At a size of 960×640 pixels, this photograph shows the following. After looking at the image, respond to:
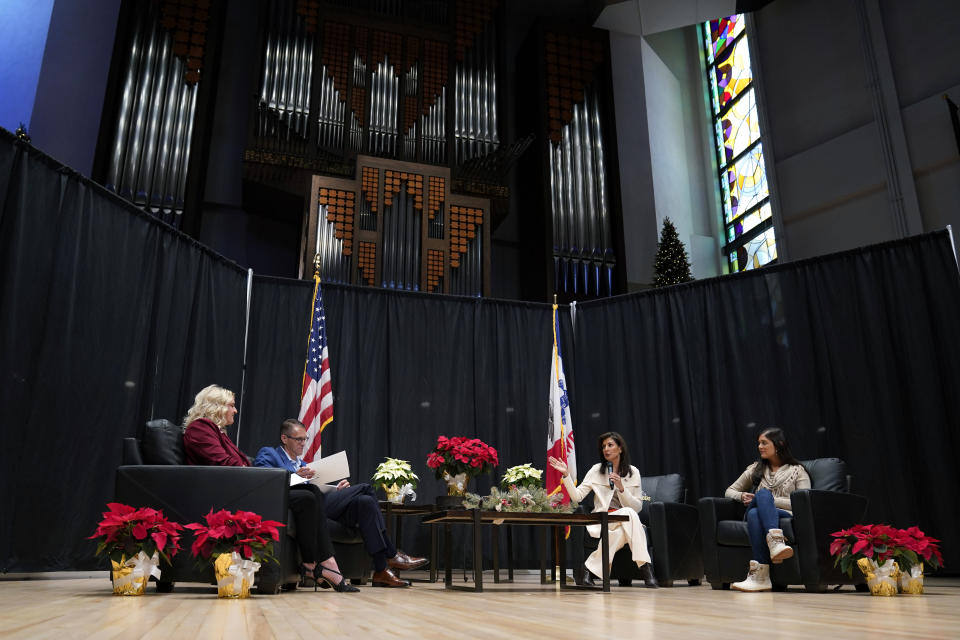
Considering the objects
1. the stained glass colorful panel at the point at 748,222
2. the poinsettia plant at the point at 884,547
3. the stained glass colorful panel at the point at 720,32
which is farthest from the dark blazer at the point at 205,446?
the stained glass colorful panel at the point at 720,32

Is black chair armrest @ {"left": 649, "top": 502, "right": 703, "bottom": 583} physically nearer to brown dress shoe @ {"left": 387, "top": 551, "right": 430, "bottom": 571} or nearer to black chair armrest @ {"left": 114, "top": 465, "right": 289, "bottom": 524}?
brown dress shoe @ {"left": 387, "top": 551, "right": 430, "bottom": 571}

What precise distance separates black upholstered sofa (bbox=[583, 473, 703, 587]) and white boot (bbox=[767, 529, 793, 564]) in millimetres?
744

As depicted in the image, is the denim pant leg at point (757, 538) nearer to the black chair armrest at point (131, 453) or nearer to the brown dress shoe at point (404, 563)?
the brown dress shoe at point (404, 563)

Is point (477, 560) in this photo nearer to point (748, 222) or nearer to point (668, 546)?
point (668, 546)

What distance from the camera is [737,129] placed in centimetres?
876

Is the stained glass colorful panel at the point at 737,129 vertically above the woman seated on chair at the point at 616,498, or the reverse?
the stained glass colorful panel at the point at 737,129

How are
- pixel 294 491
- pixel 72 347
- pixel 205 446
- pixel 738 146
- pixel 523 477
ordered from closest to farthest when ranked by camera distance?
pixel 205 446 < pixel 294 491 < pixel 72 347 < pixel 523 477 < pixel 738 146

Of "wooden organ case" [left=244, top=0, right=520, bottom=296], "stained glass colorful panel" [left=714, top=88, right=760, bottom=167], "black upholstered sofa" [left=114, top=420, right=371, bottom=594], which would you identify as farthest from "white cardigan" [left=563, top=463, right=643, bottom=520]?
"stained glass colorful panel" [left=714, top=88, right=760, bottom=167]

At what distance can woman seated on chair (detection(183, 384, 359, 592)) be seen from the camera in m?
3.30

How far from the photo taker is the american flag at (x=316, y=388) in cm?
552

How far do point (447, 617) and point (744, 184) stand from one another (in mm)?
7487

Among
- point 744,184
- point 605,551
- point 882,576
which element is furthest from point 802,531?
point 744,184

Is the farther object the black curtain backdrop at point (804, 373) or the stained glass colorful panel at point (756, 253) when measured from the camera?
the stained glass colorful panel at point (756, 253)

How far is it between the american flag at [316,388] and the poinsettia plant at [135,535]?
2.51 metres
